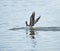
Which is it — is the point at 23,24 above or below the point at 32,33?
below

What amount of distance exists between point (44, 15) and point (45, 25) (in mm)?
4358

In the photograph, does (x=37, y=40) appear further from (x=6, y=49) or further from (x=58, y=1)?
(x=58, y=1)

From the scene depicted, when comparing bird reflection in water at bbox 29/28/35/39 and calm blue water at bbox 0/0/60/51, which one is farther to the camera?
bird reflection in water at bbox 29/28/35/39

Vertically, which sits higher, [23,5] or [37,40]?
[37,40]

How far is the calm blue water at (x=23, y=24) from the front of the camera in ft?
63.0

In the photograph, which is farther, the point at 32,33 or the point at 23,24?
the point at 23,24

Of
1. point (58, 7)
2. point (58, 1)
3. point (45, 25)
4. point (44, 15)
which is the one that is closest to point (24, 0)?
point (58, 1)

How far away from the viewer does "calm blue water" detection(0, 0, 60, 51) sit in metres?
19.2

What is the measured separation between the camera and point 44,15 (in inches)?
1161

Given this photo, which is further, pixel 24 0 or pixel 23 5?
pixel 24 0

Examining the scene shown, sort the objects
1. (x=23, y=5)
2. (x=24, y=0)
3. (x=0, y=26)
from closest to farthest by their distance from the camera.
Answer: (x=0, y=26), (x=23, y=5), (x=24, y=0)

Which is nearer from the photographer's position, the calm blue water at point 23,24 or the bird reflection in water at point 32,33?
the calm blue water at point 23,24

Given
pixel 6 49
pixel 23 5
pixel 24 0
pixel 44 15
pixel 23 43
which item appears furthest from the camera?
pixel 24 0

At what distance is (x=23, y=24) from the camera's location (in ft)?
84.5
